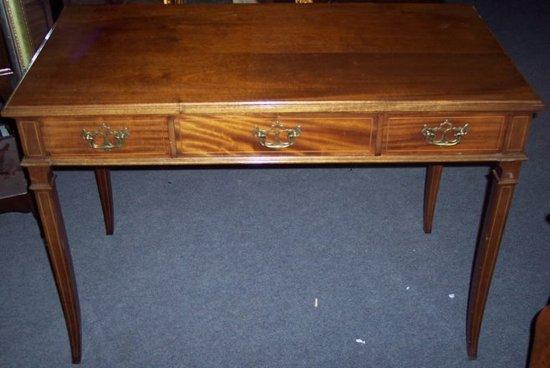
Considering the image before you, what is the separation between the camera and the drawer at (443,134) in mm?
1742

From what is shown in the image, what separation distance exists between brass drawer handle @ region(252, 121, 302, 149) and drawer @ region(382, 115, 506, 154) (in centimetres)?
24

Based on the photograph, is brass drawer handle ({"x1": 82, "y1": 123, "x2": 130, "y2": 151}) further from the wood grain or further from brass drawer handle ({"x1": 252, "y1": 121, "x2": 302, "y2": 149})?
the wood grain

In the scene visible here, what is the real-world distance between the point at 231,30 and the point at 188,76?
1.19ft

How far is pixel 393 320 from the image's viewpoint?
2.35 metres

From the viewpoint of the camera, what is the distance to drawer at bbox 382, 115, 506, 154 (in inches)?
68.6

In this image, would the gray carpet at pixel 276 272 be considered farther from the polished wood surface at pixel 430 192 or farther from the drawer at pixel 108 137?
the drawer at pixel 108 137

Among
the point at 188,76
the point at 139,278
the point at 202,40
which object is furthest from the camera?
the point at 139,278

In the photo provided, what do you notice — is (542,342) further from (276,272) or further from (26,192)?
(26,192)

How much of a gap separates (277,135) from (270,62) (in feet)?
0.85

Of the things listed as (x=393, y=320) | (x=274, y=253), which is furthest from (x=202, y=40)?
(x=393, y=320)

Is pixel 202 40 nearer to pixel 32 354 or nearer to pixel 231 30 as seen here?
pixel 231 30

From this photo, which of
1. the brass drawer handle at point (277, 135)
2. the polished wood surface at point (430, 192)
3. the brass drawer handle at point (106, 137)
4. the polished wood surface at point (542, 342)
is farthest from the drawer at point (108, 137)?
the polished wood surface at point (430, 192)

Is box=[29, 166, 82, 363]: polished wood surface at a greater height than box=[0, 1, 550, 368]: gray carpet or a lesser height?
greater

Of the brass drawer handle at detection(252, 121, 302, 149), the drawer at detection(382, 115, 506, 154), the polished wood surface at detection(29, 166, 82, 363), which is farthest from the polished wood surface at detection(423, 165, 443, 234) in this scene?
the polished wood surface at detection(29, 166, 82, 363)
